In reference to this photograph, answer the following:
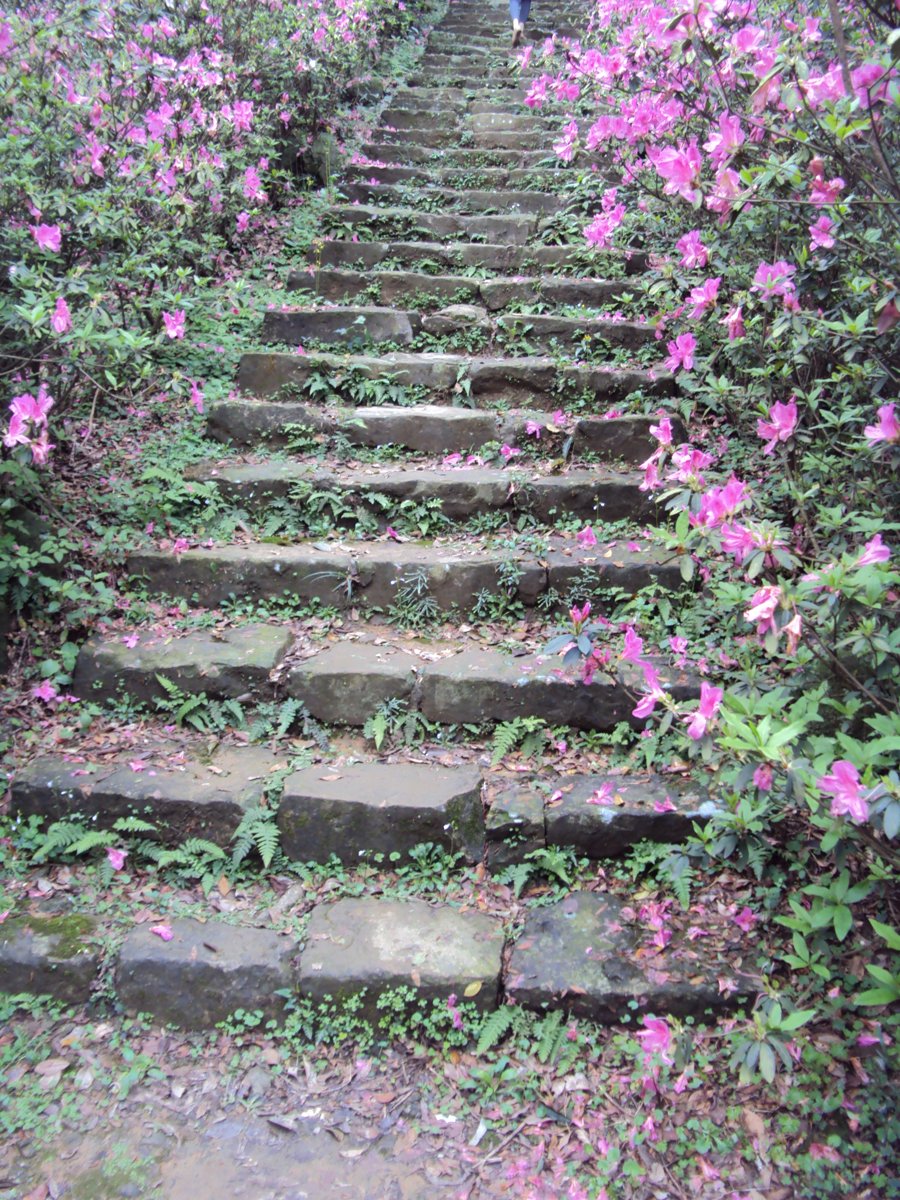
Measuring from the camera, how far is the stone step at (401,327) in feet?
16.8

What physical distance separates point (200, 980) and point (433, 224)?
560 centimetres

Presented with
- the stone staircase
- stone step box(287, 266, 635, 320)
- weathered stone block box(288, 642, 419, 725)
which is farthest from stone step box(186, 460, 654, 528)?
stone step box(287, 266, 635, 320)

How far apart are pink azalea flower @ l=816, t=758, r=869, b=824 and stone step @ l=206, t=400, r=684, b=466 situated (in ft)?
9.72

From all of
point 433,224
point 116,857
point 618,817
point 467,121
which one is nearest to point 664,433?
point 618,817

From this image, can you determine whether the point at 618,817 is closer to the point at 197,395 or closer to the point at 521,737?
the point at 521,737

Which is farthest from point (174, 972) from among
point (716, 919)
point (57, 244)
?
A: point (57, 244)

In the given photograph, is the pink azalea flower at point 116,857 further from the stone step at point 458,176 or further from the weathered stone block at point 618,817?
the stone step at point 458,176

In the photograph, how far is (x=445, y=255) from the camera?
596 centimetres

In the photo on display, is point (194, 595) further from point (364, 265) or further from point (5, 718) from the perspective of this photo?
point (364, 265)

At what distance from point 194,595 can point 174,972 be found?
1.79 meters

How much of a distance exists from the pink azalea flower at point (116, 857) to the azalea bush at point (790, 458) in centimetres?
184

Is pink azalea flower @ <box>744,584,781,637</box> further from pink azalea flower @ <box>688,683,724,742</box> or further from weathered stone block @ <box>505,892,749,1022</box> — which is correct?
weathered stone block @ <box>505,892,749,1022</box>

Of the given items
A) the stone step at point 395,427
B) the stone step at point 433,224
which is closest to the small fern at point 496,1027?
the stone step at point 395,427

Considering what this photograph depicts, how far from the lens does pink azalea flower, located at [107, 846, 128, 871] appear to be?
117 inches
